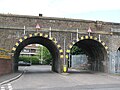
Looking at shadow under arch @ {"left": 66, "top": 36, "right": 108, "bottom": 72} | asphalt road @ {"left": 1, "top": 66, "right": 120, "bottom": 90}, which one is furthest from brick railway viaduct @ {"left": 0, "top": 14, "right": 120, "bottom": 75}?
asphalt road @ {"left": 1, "top": 66, "right": 120, "bottom": 90}

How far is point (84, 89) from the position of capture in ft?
48.2

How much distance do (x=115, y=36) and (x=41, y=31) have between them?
343 inches

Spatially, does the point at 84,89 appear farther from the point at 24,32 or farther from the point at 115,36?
the point at 115,36

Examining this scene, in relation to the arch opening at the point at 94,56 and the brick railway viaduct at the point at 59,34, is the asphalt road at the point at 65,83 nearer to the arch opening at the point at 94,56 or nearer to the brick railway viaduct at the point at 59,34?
the brick railway viaduct at the point at 59,34

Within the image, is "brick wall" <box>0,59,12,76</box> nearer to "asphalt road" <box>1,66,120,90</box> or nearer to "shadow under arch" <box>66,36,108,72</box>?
"asphalt road" <box>1,66,120,90</box>

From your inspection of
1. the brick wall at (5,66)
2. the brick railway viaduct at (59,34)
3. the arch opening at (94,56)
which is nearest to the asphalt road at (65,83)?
the brick wall at (5,66)

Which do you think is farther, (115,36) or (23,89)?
(115,36)

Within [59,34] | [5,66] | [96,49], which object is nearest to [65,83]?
[5,66]

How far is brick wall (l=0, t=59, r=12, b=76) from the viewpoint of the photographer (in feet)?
78.5

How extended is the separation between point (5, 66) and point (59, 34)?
688cm

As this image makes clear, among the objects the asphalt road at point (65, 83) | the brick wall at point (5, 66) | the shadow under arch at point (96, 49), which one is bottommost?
the asphalt road at point (65, 83)

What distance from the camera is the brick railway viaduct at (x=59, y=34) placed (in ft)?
90.9

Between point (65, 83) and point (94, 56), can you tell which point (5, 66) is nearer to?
point (65, 83)

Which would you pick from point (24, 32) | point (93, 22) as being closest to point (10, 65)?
point (24, 32)
